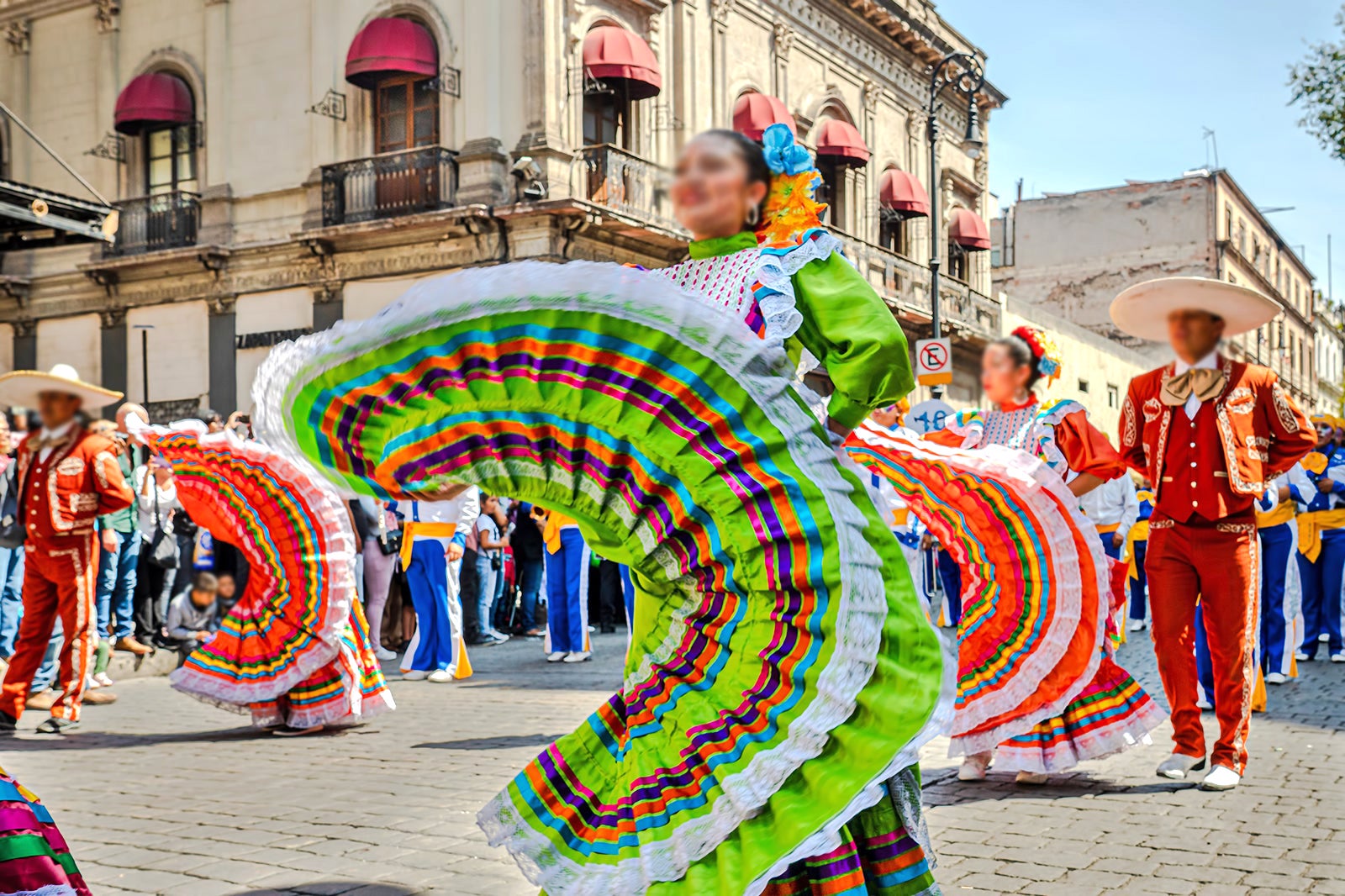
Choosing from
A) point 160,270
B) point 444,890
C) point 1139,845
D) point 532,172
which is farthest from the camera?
point 160,270

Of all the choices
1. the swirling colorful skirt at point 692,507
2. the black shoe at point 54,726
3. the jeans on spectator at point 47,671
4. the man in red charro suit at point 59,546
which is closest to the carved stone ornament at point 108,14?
the jeans on spectator at point 47,671

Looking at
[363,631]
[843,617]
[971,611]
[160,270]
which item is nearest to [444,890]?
[843,617]

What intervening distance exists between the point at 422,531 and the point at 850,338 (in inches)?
319

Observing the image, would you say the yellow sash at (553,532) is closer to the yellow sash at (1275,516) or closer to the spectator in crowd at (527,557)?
the spectator in crowd at (527,557)

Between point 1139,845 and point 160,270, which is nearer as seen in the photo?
point 1139,845

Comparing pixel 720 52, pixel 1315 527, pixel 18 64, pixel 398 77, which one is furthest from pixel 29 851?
pixel 18 64

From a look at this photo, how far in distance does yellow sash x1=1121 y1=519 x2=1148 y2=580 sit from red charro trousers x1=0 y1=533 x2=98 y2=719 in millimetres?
9166

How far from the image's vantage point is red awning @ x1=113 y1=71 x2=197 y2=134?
2344 cm

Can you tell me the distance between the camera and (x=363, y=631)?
7832 millimetres

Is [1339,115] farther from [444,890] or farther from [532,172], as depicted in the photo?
[444,890]

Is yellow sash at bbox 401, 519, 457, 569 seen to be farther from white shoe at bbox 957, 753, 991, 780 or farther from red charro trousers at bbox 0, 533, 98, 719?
white shoe at bbox 957, 753, 991, 780

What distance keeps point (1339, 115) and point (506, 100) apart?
13.8 metres

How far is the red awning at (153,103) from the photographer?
23.4m

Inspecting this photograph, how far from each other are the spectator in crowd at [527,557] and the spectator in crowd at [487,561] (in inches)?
8.7
